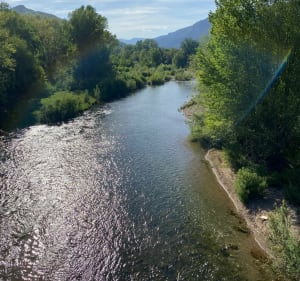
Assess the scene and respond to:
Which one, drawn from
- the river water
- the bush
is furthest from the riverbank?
the river water

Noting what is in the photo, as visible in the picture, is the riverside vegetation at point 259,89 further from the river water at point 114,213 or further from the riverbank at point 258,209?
the river water at point 114,213

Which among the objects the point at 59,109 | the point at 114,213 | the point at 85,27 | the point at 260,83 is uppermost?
the point at 85,27

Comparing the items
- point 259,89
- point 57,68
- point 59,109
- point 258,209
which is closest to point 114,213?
point 258,209

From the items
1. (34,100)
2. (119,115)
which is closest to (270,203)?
(119,115)

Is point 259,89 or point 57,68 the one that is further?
point 57,68

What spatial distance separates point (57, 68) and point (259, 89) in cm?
6641

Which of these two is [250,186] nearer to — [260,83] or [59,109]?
[260,83]

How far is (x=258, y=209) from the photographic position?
24.3 m

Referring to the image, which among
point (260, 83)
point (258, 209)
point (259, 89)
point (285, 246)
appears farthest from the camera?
point (259, 89)

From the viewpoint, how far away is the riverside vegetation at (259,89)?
26031mm

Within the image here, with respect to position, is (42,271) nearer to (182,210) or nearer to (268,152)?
(182,210)

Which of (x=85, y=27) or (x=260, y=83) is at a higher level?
(x=85, y=27)

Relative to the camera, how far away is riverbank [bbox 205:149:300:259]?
21448mm

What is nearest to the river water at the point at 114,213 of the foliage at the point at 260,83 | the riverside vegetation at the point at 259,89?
the riverside vegetation at the point at 259,89
